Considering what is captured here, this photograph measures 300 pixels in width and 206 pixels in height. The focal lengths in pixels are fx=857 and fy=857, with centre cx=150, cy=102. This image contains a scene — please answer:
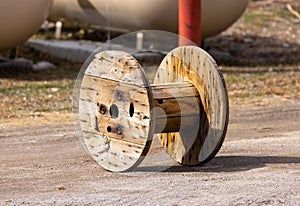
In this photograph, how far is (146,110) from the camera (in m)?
5.80

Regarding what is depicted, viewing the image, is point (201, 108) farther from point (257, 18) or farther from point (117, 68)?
point (257, 18)

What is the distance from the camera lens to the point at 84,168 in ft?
20.8

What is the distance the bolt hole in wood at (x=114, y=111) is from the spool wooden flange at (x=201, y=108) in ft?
1.70

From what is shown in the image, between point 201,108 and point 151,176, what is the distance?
63 centimetres

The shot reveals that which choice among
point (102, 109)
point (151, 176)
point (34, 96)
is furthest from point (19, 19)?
point (151, 176)

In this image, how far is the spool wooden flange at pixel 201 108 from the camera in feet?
19.9

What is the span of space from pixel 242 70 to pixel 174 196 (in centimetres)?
576

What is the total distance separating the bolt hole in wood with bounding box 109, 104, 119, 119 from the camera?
6.07m

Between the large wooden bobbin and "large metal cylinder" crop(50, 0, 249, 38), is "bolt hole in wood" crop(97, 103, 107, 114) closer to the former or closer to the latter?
the large wooden bobbin

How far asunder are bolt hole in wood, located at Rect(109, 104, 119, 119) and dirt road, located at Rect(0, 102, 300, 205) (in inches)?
16.6

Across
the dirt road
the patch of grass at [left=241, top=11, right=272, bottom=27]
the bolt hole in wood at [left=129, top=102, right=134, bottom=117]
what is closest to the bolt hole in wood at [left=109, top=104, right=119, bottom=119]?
the bolt hole in wood at [left=129, top=102, right=134, bottom=117]

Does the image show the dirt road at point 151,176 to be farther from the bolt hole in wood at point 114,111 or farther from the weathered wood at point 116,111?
the bolt hole in wood at point 114,111

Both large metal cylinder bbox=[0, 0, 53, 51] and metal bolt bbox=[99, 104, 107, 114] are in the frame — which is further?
large metal cylinder bbox=[0, 0, 53, 51]

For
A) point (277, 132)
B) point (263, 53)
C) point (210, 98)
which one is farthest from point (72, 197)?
point (263, 53)
